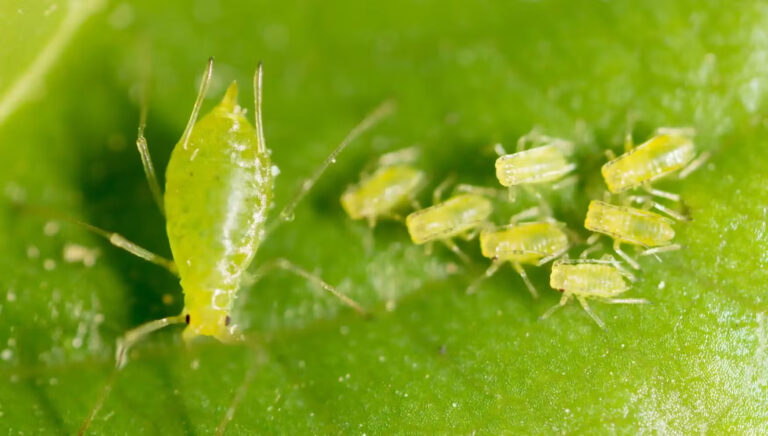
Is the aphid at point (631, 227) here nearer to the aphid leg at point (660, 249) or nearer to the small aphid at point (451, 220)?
the aphid leg at point (660, 249)

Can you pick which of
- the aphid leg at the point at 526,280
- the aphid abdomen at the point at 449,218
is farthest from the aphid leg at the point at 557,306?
the aphid abdomen at the point at 449,218

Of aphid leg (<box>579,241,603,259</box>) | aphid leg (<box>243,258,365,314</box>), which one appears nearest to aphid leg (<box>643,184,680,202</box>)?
aphid leg (<box>579,241,603,259</box>)

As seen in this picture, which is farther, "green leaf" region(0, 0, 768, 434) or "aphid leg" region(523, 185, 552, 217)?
"aphid leg" region(523, 185, 552, 217)

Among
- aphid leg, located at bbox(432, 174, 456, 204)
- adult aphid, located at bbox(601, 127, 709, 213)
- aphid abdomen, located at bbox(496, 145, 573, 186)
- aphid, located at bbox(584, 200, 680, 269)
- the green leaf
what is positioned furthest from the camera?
aphid leg, located at bbox(432, 174, 456, 204)

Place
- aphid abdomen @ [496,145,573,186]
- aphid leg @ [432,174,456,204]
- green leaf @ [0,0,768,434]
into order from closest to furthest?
green leaf @ [0,0,768,434]
aphid abdomen @ [496,145,573,186]
aphid leg @ [432,174,456,204]

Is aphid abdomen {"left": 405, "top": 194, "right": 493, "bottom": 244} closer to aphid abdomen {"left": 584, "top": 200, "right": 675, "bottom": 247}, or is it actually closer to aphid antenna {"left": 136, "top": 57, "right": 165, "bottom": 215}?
aphid abdomen {"left": 584, "top": 200, "right": 675, "bottom": 247}
